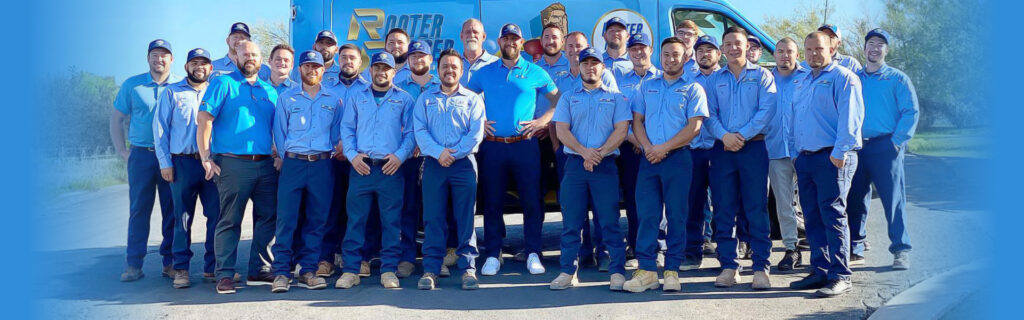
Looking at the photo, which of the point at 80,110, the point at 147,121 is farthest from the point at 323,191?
the point at 80,110

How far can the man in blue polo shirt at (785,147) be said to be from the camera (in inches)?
240

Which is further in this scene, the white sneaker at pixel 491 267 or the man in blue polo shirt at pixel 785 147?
the white sneaker at pixel 491 267

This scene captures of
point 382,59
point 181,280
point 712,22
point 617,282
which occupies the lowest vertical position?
point 181,280

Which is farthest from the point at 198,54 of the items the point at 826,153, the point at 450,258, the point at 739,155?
the point at 826,153

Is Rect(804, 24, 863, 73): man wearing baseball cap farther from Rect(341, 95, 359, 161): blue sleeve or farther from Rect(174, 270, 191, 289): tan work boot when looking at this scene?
Rect(174, 270, 191, 289): tan work boot

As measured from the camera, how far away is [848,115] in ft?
17.2

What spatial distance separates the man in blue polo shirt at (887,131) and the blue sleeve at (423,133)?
316 cm

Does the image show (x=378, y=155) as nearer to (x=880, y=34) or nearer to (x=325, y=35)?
(x=325, y=35)

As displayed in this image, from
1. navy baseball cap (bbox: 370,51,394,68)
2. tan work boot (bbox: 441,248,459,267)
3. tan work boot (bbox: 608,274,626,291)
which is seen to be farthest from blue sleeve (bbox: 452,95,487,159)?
tan work boot (bbox: 608,274,626,291)

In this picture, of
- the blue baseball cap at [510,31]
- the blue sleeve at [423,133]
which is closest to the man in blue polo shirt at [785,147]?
the blue baseball cap at [510,31]

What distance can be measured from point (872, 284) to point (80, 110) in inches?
530

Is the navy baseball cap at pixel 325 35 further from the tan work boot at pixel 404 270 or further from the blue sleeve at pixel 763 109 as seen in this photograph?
the blue sleeve at pixel 763 109

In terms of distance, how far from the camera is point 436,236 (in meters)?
5.95

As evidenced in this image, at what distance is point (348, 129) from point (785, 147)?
3.10 metres
